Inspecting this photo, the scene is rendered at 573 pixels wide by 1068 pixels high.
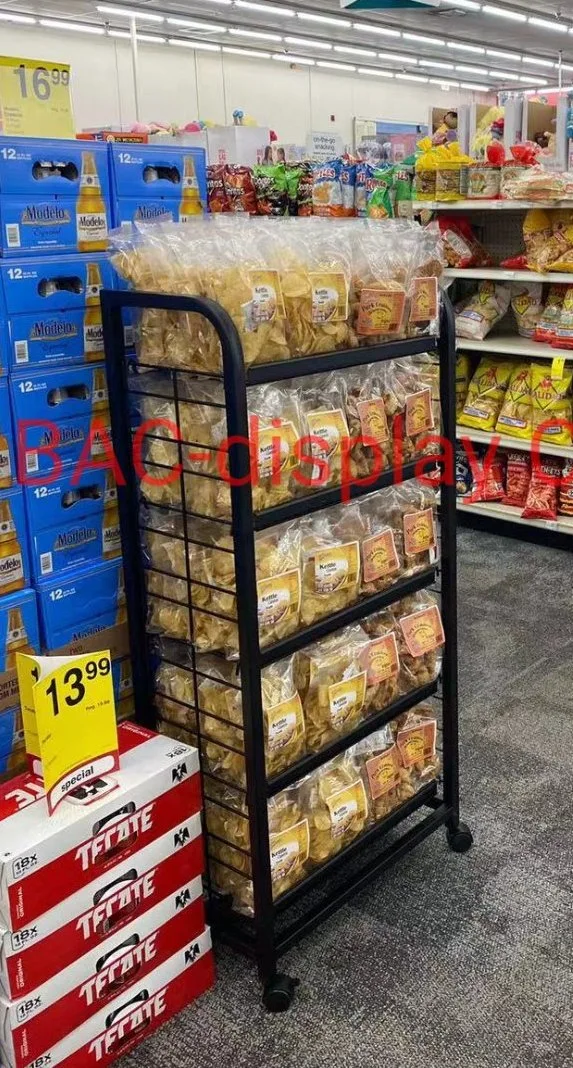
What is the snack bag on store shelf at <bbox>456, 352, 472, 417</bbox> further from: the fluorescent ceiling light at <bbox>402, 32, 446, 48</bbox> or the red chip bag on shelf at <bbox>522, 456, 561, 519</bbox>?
the fluorescent ceiling light at <bbox>402, 32, 446, 48</bbox>

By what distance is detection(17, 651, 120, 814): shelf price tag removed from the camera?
1.63 m

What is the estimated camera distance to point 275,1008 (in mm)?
1884

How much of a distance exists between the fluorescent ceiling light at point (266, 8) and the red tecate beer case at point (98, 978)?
12.3 metres

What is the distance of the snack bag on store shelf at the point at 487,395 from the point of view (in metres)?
4.66

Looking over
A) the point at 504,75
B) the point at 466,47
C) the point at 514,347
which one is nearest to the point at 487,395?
the point at 514,347

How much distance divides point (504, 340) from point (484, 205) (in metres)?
0.65

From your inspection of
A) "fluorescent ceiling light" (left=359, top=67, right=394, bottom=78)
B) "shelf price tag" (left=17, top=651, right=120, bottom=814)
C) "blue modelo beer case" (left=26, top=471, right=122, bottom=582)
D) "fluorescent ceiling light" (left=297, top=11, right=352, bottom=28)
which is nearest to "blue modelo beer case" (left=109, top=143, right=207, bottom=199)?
"blue modelo beer case" (left=26, top=471, right=122, bottom=582)

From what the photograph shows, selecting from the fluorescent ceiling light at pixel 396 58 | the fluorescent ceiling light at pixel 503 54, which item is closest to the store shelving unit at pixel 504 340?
the fluorescent ceiling light at pixel 396 58

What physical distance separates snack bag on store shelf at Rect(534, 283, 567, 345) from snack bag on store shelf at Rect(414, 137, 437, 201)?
0.75 meters

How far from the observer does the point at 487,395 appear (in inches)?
185

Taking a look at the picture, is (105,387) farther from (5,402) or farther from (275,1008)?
(275,1008)

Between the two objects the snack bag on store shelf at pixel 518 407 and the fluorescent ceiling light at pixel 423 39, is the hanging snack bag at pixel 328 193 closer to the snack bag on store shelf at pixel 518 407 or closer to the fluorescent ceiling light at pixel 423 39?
the snack bag on store shelf at pixel 518 407

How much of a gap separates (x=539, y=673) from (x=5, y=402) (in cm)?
215

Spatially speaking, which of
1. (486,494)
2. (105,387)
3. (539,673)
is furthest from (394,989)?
(486,494)
